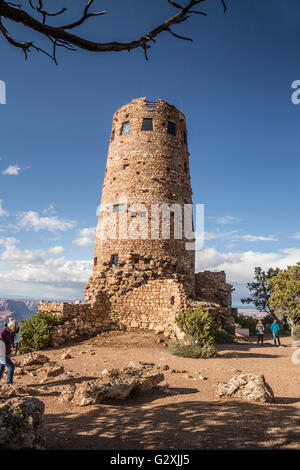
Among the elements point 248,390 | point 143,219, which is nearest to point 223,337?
point 143,219

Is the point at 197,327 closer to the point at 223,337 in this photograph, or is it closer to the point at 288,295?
the point at 223,337

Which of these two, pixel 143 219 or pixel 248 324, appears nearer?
pixel 143 219

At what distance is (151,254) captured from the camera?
18406mm

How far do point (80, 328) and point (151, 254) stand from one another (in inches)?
251

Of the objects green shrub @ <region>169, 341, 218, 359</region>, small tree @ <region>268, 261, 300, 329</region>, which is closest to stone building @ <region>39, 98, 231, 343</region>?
green shrub @ <region>169, 341, 218, 359</region>

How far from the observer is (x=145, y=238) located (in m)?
18.6

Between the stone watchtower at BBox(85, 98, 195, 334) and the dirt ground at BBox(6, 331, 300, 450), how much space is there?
739 cm

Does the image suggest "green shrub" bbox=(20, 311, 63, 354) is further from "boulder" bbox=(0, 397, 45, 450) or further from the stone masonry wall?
the stone masonry wall

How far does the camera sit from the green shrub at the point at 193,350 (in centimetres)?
1059

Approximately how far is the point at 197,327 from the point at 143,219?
28.2ft

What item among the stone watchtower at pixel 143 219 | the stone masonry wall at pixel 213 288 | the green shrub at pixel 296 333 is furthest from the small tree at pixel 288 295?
Result: the stone watchtower at pixel 143 219

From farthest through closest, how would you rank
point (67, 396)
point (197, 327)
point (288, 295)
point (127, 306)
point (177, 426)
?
point (288, 295)
point (127, 306)
point (197, 327)
point (67, 396)
point (177, 426)
